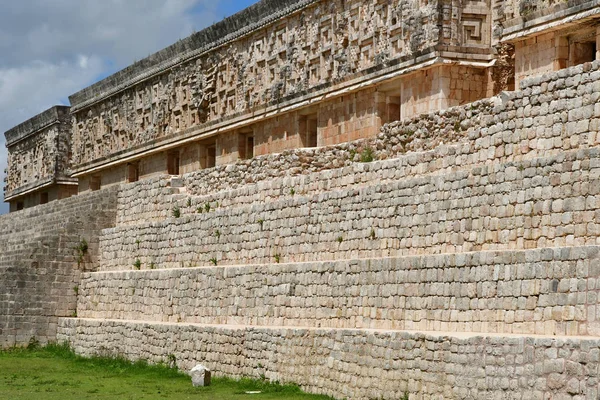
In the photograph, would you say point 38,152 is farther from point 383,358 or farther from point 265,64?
point 383,358

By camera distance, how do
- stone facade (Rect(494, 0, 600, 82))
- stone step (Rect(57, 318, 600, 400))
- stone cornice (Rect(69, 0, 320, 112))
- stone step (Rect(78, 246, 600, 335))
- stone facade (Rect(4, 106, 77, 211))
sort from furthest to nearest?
stone facade (Rect(4, 106, 77, 211))
stone cornice (Rect(69, 0, 320, 112))
stone facade (Rect(494, 0, 600, 82))
stone step (Rect(78, 246, 600, 335))
stone step (Rect(57, 318, 600, 400))

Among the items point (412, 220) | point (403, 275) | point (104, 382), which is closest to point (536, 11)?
point (412, 220)

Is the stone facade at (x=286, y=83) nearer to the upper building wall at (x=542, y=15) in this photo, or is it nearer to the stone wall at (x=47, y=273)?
the upper building wall at (x=542, y=15)

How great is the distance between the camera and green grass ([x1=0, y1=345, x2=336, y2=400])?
1546 cm

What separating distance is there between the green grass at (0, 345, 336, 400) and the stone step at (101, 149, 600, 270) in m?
2.10

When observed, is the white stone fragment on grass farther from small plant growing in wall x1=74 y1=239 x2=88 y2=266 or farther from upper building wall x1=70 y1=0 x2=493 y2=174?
small plant growing in wall x1=74 y1=239 x2=88 y2=266

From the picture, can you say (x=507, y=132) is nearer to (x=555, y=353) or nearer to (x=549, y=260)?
(x=549, y=260)

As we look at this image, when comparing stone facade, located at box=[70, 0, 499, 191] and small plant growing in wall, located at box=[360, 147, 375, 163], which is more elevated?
stone facade, located at box=[70, 0, 499, 191]

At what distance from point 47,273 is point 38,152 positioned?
631 inches

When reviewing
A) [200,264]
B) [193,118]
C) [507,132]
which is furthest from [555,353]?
[193,118]

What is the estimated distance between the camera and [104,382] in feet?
57.4

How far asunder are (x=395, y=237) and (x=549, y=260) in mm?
3637

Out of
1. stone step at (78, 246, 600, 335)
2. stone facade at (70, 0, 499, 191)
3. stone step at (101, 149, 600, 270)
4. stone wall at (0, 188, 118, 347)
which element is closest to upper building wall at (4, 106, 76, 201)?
stone facade at (70, 0, 499, 191)

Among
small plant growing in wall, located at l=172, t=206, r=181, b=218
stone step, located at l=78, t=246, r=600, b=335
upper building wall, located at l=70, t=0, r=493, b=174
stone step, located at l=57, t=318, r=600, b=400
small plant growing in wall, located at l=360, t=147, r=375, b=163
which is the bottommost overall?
stone step, located at l=57, t=318, r=600, b=400
